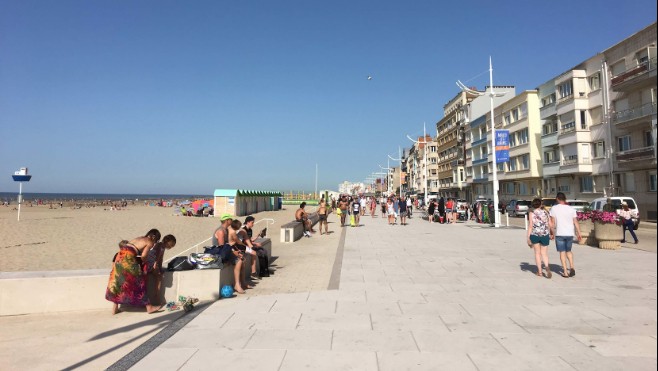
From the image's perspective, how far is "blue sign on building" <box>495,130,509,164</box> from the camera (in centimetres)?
2084

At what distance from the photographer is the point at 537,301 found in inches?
244

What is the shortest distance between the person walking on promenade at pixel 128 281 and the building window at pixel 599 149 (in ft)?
120

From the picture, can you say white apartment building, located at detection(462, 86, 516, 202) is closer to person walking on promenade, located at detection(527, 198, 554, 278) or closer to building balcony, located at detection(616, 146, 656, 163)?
building balcony, located at detection(616, 146, 656, 163)

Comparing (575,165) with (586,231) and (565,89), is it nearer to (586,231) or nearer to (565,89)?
(565,89)

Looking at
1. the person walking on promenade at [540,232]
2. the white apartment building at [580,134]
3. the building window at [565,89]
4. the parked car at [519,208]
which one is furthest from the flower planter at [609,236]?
the building window at [565,89]

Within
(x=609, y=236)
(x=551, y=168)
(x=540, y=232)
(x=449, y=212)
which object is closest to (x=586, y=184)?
(x=551, y=168)

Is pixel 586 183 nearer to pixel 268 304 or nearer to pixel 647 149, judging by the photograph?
pixel 647 149

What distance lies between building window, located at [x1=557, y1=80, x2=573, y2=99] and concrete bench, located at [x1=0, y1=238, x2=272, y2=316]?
123 feet

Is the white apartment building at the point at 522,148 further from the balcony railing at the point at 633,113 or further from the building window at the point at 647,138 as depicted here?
the building window at the point at 647,138

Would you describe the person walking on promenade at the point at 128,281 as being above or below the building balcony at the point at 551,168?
below

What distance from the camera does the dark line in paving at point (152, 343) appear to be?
Answer: 4.03 meters

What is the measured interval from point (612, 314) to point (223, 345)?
16.7 feet

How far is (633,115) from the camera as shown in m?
28.5

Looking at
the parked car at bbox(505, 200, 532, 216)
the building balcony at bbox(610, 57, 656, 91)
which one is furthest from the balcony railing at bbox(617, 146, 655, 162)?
the parked car at bbox(505, 200, 532, 216)
